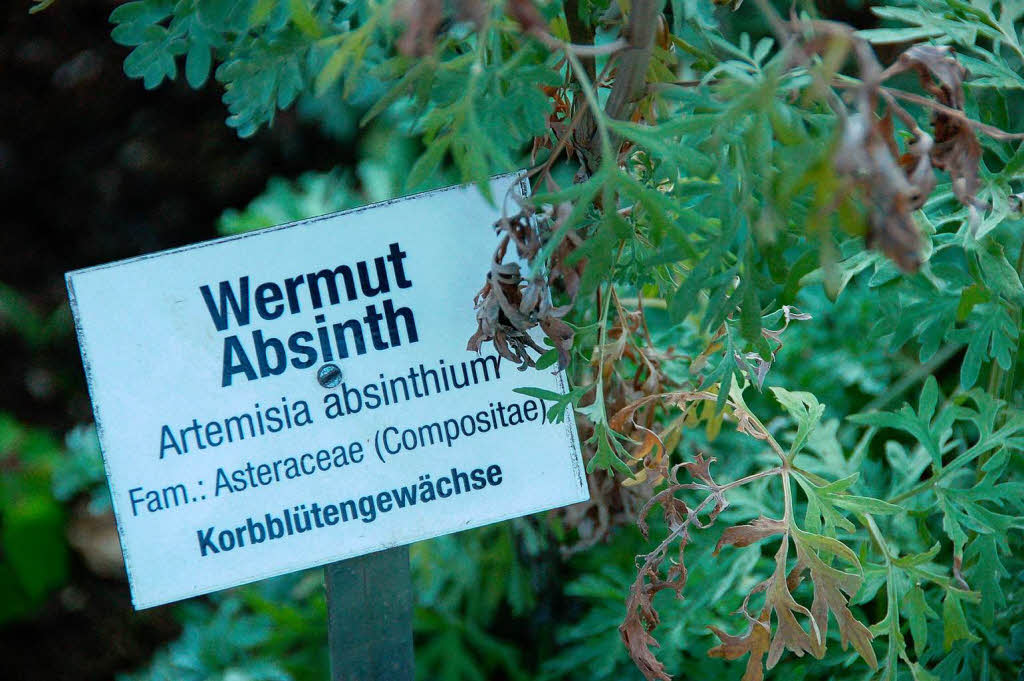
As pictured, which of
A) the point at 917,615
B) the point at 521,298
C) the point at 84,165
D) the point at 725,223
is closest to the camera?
the point at 725,223

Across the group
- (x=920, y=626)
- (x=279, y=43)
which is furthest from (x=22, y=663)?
(x=920, y=626)

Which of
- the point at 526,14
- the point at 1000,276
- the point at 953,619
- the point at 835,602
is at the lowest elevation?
the point at 953,619

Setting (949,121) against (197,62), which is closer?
(949,121)

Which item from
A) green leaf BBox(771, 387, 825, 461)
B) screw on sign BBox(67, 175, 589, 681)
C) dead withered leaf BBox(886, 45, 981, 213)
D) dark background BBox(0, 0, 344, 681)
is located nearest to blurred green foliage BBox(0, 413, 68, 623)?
dark background BBox(0, 0, 344, 681)

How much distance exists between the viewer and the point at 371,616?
94 centimetres

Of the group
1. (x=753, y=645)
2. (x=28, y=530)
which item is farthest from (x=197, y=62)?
(x=28, y=530)

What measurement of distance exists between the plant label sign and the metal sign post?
74 mm

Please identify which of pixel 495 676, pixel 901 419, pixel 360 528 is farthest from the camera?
pixel 495 676

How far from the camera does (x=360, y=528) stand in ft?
2.86

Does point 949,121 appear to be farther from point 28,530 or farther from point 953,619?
point 28,530

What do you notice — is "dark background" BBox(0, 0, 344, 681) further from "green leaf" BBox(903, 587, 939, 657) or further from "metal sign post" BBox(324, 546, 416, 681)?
"green leaf" BBox(903, 587, 939, 657)

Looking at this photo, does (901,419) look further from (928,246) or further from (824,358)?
(824,358)

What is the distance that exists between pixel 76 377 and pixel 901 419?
190 centimetres

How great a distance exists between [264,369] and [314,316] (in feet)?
0.23
